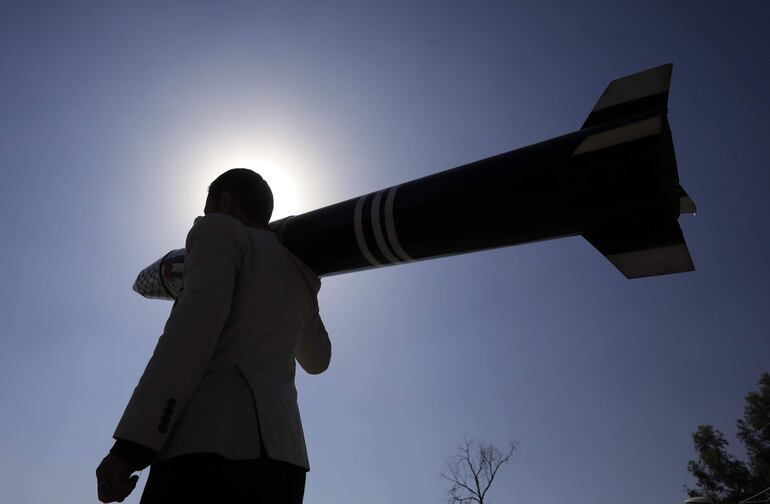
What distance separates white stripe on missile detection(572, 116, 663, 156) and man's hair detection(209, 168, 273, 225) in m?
1.43

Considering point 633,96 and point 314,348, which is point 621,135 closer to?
point 633,96

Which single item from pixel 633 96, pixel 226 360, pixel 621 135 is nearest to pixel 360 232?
pixel 226 360

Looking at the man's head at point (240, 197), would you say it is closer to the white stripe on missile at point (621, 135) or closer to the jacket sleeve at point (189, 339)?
the jacket sleeve at point (189, 339)

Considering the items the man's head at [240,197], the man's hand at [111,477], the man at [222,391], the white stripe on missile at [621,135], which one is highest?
the white stripe on missile at [621,135]

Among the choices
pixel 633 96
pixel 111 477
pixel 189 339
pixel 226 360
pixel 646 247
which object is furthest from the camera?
pixel 633 96

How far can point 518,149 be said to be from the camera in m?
2.27

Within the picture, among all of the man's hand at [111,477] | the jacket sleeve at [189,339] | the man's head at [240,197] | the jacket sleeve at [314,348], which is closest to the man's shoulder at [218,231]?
the jacket sleeve at [189,339]

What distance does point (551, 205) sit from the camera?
6.85ft

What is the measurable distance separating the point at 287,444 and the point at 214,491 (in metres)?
0.27

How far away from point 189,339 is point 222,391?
0.19 metres

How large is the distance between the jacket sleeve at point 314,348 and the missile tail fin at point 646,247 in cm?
137

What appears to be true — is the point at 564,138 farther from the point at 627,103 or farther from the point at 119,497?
the point at 119,497

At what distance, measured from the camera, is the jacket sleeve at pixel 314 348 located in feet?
7.36

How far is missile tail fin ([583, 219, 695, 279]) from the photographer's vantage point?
2.19 meters
